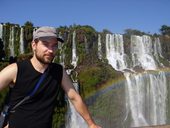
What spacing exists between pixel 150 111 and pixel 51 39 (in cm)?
3612

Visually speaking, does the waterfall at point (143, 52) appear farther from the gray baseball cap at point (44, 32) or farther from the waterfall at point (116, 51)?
the gray baseball cap at point (44, 32)

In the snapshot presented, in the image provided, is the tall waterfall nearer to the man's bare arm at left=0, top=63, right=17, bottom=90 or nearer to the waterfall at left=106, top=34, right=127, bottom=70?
the waterfall at left=106, top=34, right=127, bottom=70

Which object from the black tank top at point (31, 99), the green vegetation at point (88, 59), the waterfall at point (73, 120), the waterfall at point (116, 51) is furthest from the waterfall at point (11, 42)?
the black tank top at point (31, 99)

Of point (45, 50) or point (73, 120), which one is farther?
point (73, 120)

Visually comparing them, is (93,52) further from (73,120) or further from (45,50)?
(45,50)

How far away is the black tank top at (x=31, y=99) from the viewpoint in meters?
2.47

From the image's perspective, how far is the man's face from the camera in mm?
2516

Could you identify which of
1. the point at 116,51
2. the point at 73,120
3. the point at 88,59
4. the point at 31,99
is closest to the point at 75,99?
the point at 31,99

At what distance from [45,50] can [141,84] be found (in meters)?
34.9

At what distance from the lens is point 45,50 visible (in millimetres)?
2516

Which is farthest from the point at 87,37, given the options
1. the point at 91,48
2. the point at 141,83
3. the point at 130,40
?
the point at 141,83

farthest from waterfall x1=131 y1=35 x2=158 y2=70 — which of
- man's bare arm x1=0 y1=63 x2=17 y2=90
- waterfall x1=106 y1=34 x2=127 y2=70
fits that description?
Answer: man's bare arm x1=0 y1=63 x2=17 y2=90

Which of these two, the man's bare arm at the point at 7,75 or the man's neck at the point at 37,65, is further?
the man's neck at the point at 37,65

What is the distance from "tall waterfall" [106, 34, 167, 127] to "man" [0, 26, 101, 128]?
3408 centimetres
